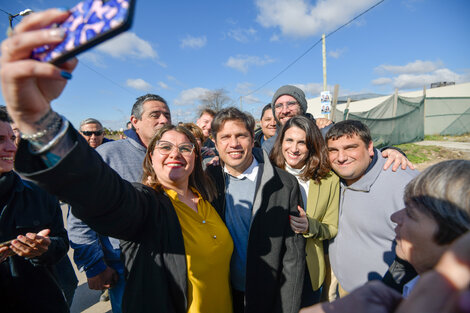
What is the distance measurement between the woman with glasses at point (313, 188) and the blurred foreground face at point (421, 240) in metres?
0.91

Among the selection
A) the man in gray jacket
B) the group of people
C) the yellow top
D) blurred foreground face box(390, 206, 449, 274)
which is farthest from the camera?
the man in gray jacket

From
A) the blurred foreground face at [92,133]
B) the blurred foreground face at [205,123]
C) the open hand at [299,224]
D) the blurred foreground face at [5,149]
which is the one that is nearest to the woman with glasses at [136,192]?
the open hand at [299,224]

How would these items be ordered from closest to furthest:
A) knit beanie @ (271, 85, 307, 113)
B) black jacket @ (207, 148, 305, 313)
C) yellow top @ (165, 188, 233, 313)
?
yellow top @ (165, 188, 233, 313), black jacket @ (207, 148, 305, 313), knit beanie @ (271, 85, 307, 113)

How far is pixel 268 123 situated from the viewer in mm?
4297

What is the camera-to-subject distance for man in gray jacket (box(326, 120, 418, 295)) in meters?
1.90

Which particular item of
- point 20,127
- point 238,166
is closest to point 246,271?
point 238,166

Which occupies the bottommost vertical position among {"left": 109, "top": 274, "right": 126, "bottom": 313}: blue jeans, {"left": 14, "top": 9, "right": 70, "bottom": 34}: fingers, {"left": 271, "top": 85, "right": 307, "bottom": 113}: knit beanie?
{"left": 109, "top": 274, "right": 126, "bottom": 313}: blue jeans

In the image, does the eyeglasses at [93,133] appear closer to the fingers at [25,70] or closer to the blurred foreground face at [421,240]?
the fingers at [25,70]

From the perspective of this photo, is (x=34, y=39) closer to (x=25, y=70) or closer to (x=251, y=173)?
(x=25, y=70)

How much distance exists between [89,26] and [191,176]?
1392 millimetres

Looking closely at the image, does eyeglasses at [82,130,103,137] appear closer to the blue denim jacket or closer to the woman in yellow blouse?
the blue denim jacket

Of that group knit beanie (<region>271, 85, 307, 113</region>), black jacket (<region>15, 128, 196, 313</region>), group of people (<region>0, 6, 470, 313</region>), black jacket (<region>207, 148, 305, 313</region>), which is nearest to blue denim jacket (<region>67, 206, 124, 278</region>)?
group of people (<region>0, 6, 470, 313</region>)

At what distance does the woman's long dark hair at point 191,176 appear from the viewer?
1.67 m

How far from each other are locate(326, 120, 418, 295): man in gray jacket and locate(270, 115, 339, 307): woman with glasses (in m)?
0.10
